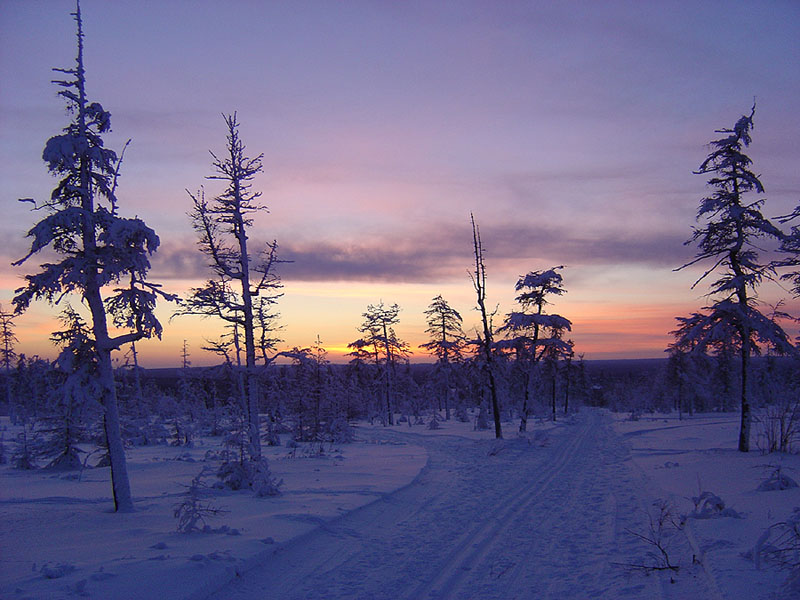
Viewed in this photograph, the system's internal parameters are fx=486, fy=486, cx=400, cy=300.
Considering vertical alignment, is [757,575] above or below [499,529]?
above

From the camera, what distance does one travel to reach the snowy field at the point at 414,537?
6.42 metres

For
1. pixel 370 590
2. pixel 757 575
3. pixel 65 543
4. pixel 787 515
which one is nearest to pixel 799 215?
pixel 787 515

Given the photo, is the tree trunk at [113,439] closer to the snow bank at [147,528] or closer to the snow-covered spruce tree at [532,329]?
the snow bank at [147,528]

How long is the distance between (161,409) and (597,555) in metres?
50.2

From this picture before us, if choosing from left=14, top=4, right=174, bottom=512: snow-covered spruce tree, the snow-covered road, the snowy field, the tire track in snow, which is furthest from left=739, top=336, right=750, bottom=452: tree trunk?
left=14, top=4, right=174, bottom=512: snow-covered spruce tree

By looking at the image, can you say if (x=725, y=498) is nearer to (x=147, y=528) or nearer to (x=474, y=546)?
(x=474, y=546)

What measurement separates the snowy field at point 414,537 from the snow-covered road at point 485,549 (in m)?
0.04

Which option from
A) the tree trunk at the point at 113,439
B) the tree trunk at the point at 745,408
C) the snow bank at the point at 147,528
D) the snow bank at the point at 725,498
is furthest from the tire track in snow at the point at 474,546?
the tree trunk at the point at 745,408

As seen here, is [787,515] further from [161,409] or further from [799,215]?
[161,409]

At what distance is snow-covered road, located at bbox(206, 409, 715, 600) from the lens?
649cm

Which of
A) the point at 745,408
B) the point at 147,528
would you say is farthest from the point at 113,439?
the point at 745,408

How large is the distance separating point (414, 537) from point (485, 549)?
144 cm

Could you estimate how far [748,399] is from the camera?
18.3m

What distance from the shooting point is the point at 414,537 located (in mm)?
8977
